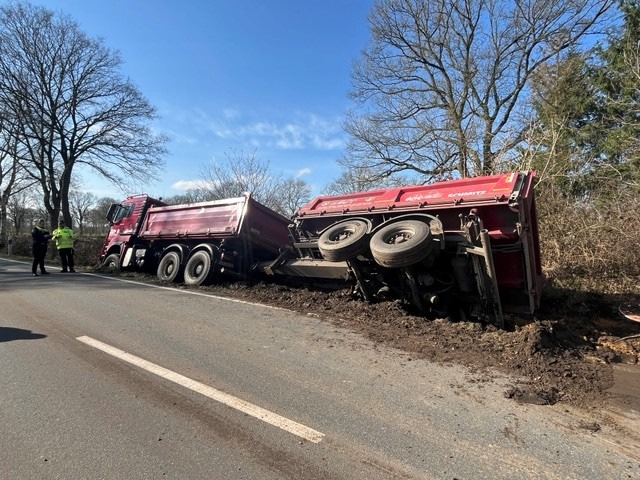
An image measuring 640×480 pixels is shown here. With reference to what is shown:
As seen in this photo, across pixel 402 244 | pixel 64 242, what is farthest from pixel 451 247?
pixel 64 242

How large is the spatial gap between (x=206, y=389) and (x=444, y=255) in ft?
12.7

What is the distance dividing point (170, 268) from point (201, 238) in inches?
54.8

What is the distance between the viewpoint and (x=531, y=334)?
16.3 ft

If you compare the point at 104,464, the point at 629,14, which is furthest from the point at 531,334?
the point at 629,14

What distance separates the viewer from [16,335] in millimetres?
5699

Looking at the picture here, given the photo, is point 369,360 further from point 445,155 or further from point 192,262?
point 445,155

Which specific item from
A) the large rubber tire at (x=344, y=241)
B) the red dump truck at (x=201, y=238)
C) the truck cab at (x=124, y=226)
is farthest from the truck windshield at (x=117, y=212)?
the large rubber tire at (x=344, y=241)

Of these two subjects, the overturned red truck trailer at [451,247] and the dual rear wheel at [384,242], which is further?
the overturned red truck trailer at [451,247]

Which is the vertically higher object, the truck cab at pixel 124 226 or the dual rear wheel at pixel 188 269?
the truck cab at pixel 124 226

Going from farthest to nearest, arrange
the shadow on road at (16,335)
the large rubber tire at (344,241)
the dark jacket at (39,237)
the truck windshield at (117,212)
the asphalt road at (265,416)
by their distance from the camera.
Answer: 1. the truck windshield at (117,212)
2. the dark jacket at (39,237)
3. the large rubber tire at (344,241)
4. the shadow on road at (16,335)
5. the asphalt road at (265,416)

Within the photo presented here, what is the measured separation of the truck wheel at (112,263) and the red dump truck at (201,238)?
1.13ft

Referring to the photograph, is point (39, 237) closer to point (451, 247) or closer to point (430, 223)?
point (430, 223)

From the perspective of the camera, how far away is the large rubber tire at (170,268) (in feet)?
36.3

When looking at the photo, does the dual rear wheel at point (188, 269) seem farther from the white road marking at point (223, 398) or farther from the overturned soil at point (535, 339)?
the white road marking at point (223, 398)
